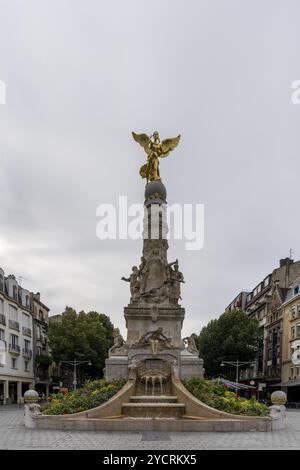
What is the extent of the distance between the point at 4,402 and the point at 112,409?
36.0m

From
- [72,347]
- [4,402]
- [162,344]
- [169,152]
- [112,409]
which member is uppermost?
[169,152]

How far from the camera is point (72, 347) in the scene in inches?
2376

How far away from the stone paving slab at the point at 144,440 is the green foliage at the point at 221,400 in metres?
1.64

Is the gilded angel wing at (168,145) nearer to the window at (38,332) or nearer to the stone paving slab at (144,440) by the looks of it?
the stone paving slab at (144,440)

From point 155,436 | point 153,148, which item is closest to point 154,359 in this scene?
point 155,436

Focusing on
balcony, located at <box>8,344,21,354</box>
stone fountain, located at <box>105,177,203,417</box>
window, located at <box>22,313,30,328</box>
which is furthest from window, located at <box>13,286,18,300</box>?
stone fountain, located at <box>105,177,203,417</box>

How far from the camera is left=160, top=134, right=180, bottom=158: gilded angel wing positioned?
103 feet

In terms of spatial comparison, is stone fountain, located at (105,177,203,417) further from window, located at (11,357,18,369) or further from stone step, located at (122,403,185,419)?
window, located at (11,357,18,369)

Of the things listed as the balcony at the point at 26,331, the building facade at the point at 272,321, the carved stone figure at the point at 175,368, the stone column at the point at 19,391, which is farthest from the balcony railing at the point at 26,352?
the carved stone figure at the point at 175,368

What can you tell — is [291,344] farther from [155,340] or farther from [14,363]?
[155,340]

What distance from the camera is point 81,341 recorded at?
2365 inches
